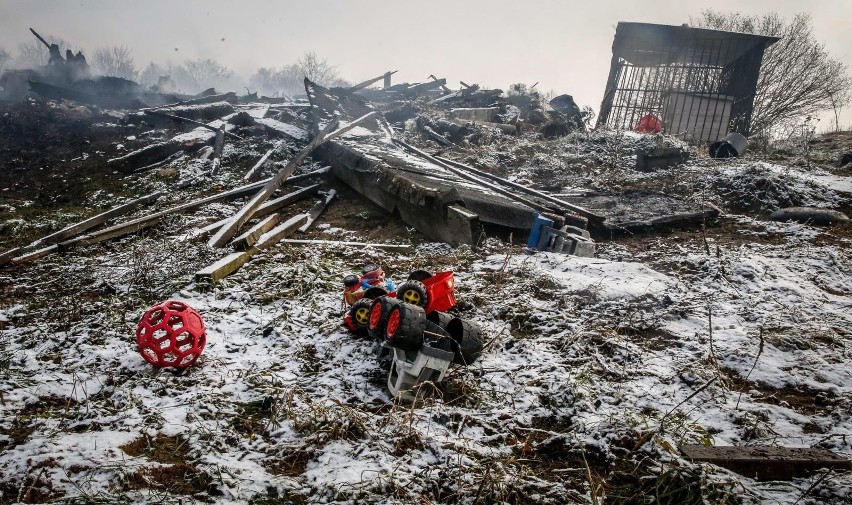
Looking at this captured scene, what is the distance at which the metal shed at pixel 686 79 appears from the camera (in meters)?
12.1

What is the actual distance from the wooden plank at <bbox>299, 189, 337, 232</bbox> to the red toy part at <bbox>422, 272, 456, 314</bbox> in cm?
347

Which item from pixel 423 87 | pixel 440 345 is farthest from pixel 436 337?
pixel 423 87

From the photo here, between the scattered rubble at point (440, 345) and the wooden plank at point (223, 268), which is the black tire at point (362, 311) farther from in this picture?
the wooden plank at point (223, 268)

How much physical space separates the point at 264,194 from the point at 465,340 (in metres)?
5.12

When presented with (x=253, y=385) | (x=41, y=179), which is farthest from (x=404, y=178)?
(x=41, y=179)

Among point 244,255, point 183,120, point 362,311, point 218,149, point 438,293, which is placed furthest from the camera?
point 183,120

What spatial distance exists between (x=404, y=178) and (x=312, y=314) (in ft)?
9.59

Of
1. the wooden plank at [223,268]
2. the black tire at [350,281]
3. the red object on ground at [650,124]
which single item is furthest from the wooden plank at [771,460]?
the red object on ground at [650,124]

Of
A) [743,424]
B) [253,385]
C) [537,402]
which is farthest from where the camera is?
[253,385]

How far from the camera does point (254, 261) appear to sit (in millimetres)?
4898

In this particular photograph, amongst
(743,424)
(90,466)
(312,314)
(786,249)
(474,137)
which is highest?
(474,137)

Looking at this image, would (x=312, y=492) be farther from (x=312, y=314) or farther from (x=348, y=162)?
(x=348, y=162)

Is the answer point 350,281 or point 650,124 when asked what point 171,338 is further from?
point 650,124

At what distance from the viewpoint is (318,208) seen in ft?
23.1
